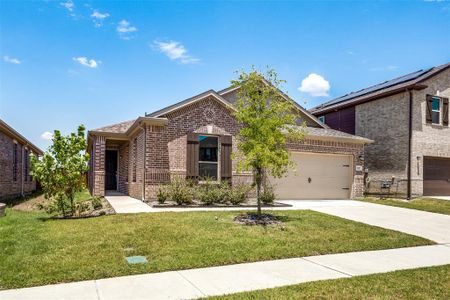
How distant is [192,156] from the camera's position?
14.2 meters

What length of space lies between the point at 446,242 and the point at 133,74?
1274 cm

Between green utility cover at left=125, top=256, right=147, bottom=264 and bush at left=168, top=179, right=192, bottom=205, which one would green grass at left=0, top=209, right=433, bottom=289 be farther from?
bush at left=168, top=179, right=192, bottom=205

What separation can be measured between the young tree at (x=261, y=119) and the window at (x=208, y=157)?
455 centimetres

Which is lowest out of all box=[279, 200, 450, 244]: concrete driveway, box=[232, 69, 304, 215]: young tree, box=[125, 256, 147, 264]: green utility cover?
box=[279, 200, 450, 244]: concrete driveway

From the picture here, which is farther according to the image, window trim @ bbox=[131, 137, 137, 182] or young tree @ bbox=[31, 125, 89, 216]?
window trim @ bbox=[131, 137, 137, 182]

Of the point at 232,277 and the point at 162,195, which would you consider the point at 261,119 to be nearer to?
the point at 162,195

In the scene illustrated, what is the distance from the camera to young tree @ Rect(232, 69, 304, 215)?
9.77 meters

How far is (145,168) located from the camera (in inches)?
536

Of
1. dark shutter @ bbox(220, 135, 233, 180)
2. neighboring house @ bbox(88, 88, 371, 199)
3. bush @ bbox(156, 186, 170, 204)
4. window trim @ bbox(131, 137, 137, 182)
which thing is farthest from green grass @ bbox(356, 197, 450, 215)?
window trim @ bbox(131, 137, 137, 182)

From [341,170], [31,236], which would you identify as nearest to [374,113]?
[341,170]

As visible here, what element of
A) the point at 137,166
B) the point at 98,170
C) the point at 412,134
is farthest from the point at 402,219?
the point at 98,170

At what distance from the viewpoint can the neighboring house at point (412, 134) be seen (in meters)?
18.6

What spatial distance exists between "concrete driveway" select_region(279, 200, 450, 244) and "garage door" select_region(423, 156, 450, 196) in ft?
20.4

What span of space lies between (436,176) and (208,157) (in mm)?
13303
